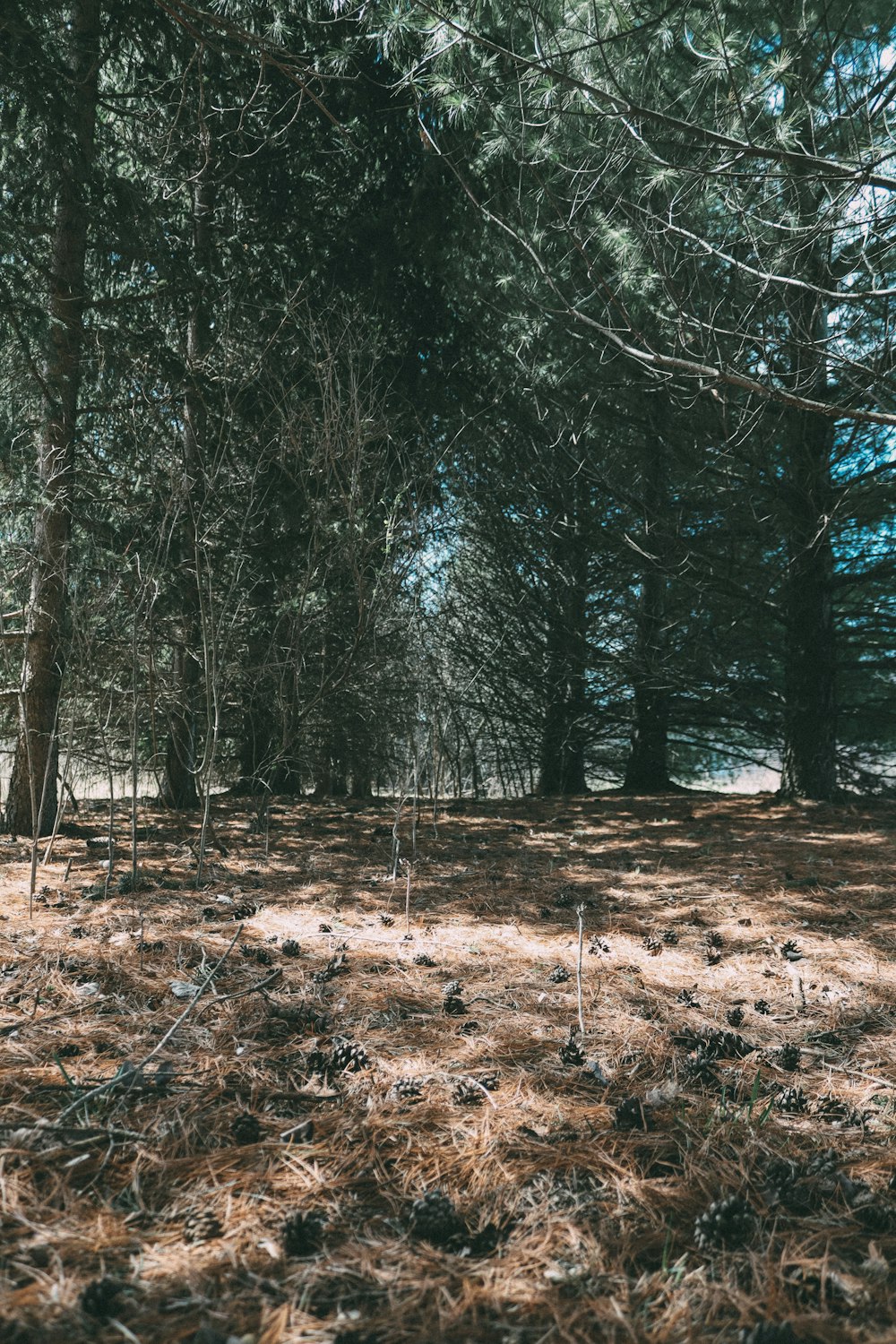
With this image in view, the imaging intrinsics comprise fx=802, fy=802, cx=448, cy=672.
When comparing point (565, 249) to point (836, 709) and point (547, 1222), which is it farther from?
point (547, 1222)

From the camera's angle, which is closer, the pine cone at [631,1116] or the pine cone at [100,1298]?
the pine cone at [100,1298]

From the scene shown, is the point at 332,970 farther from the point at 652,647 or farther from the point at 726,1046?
the point at 652,647

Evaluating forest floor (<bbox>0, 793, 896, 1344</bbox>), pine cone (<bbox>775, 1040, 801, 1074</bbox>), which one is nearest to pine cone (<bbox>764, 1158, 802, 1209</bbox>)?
forest floor (<bbox>0, 793, 896, 1344</bbox>)

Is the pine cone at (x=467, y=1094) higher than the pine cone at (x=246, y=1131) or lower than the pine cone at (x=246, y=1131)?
lower

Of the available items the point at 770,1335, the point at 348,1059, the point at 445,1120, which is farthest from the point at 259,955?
the point at 770,1335

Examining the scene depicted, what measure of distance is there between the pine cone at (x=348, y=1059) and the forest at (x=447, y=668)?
0.04 feet

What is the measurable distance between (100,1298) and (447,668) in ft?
24.4

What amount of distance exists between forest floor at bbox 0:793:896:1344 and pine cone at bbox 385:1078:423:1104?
1cm

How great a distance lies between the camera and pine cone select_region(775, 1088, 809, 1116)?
188 cm

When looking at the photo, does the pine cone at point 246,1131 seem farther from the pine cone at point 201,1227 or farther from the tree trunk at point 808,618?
the tree trunk at point 808,618

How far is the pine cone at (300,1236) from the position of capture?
135 centimetres

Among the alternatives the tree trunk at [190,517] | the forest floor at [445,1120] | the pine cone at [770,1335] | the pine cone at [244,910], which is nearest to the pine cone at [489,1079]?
the forest floor at [445,1120]

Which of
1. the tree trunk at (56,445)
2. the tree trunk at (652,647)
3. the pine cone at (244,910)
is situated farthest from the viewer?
the tree trunk at (652,647)

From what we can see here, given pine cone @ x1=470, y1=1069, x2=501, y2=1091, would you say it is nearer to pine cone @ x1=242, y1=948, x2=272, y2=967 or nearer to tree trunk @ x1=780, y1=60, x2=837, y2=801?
pine cone @ x1=242, y1=948, x2=272, y2=967
